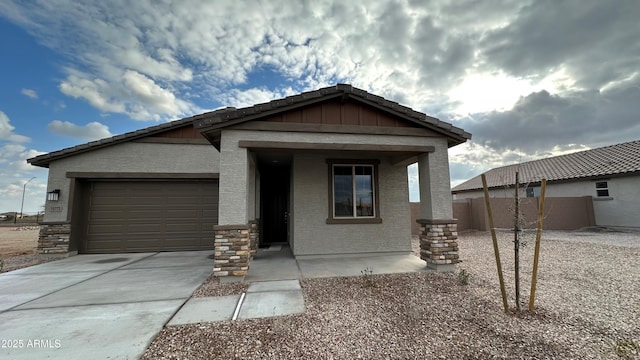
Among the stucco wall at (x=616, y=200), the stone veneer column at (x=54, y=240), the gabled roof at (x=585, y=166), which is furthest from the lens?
the gabled roof at (x=585, y=166)

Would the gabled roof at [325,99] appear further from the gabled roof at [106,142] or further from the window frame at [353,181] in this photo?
the gabled roof at [106,142]

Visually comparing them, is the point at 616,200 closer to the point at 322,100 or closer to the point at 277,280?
the point at 322,100

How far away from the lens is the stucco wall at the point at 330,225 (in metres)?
7.24

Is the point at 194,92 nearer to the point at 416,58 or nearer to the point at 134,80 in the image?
the point at 134,80

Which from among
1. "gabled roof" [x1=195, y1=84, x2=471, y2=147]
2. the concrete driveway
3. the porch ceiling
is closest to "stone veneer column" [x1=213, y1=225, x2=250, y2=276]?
the concrete driveway

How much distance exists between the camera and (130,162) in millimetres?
8492

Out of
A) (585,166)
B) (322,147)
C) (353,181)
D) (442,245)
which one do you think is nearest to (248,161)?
(322,147)

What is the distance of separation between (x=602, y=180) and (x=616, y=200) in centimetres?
127

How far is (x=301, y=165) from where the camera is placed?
7438mm

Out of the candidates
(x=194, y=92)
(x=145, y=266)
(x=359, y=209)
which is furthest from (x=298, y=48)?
(x=145, y=266)

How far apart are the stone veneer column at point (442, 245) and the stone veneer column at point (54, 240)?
10.6 m

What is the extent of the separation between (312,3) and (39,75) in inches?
387

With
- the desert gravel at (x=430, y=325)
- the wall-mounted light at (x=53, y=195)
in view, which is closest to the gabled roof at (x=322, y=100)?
the desert gravel at (x=430, y=325)

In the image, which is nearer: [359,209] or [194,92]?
[359,209]
